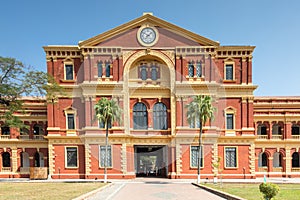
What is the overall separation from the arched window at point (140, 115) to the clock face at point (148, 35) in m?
8.36

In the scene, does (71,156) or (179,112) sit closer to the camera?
(179,112)

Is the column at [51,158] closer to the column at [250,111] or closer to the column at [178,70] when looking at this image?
the column at [178,70]

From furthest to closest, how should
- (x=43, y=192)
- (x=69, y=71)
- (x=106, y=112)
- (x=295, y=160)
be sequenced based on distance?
(x=295, y=160)
(x=69, y=71)
(x=106, y=112)
(x=43, y=192)

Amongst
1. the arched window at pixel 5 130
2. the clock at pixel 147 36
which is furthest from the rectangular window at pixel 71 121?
the clock at pixel 147 36

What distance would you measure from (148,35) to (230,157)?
760 inches

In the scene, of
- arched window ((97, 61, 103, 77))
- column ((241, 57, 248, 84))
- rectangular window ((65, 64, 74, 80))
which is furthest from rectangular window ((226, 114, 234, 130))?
rectangular window ((65, 64, 74, 80))

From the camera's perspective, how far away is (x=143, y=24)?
32.5 meters

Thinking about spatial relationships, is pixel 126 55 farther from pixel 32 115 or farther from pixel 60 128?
pixel 32 115

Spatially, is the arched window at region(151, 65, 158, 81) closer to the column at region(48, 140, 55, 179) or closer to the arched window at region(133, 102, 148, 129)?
the arched window at region(133, 102, 148, 129)

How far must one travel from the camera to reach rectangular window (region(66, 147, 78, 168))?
106ft

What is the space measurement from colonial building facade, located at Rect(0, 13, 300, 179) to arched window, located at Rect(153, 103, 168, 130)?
5.2 inches

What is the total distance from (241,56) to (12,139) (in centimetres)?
3325

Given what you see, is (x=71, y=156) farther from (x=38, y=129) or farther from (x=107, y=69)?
(x=107, y=69)

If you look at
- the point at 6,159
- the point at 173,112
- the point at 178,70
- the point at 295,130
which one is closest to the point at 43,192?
the point at 173,112
